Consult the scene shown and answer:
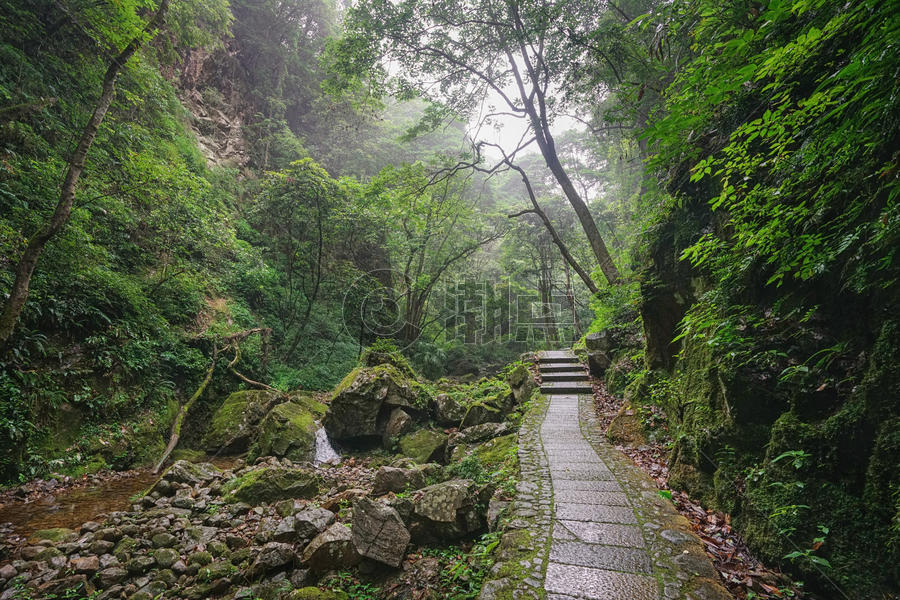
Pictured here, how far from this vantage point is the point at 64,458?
5523 millimetres

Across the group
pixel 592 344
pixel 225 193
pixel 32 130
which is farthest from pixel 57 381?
pixel 592 344

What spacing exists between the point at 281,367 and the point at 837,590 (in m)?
12.3

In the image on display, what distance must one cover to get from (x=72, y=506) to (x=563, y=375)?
9754 millimetres

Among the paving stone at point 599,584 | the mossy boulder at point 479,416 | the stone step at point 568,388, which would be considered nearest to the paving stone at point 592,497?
the paving stone at point 599,584

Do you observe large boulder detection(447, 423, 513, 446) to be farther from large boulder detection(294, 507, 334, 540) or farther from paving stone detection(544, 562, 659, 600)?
paving stone detection(544, 562, 659, 600)

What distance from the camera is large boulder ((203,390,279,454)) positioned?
7.32 m

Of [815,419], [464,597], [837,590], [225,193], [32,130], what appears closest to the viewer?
[837,590]

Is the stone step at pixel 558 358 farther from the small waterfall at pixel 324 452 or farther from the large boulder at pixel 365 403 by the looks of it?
the small waterfall at pixel 324 452

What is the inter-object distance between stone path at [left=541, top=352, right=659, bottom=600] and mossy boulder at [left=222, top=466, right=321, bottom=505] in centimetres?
381

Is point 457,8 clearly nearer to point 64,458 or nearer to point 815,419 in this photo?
point 815,419

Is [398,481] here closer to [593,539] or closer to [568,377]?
[593,539]

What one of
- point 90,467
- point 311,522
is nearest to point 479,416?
point 311,522

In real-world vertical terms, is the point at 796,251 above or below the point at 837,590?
above

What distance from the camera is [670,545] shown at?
2588 mm
